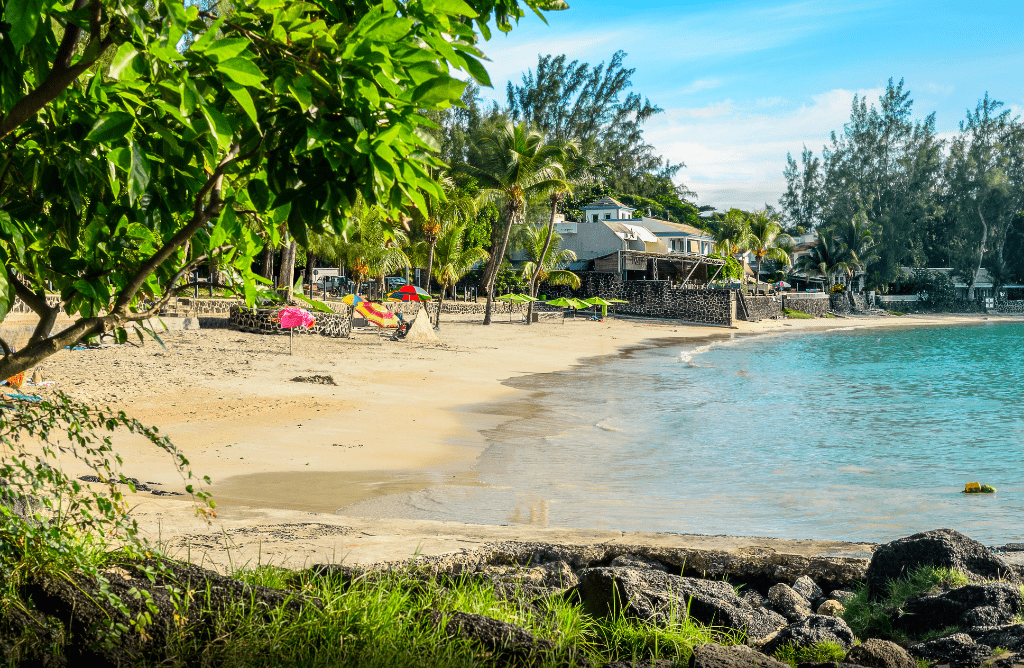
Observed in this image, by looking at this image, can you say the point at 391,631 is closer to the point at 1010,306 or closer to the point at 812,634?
the point at 812,634

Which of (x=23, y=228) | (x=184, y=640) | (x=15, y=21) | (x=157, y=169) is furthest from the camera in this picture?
(x=184, y=640)

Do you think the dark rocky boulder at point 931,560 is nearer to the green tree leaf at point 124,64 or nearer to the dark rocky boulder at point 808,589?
the dark rocky boulder at point 808,589

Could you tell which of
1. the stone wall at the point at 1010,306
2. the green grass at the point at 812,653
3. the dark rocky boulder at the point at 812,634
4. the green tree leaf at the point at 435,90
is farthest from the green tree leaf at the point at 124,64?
the stone wall at the point at 1010,306

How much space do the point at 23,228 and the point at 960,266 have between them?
85.2 metres

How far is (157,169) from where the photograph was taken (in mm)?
2516

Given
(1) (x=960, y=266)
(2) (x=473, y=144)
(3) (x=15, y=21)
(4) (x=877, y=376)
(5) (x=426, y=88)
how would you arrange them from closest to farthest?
(3) (x=15, y=21), (5) (x=426, y=88), (4) (x=877, y=376), (2) (x=473, y=144), (1) (x=960, y=266)

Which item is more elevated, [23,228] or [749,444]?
[23,228]

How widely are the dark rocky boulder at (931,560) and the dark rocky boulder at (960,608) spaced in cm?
47

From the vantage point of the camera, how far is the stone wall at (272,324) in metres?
26.0

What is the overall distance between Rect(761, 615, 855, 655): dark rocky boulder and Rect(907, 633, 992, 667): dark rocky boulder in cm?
34

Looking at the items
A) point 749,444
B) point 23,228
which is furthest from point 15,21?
point 749,444

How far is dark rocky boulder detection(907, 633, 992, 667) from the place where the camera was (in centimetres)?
395

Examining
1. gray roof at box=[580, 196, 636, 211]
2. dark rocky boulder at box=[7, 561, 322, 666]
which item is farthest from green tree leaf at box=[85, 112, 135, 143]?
gray roof at box=[580, 196, 636, 211]

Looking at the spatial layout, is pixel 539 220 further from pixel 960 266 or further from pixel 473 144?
pixel 960 266
